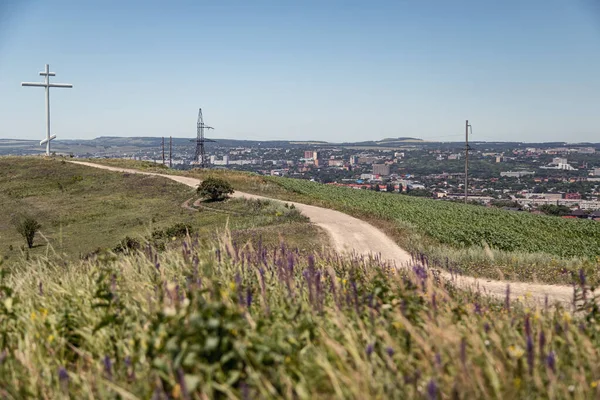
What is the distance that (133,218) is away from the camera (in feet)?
107

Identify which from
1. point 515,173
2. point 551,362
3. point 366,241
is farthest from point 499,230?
point 515,173

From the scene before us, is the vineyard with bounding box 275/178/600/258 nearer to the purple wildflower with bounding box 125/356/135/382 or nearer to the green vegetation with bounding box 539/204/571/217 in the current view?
the green vegetation with bounding box 539/204/571/217

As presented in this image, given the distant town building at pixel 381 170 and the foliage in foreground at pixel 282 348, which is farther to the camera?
the distant town building at pixel 381 170

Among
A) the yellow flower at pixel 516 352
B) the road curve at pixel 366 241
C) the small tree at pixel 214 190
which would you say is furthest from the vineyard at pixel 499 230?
the yellow flower at pixel 516 352

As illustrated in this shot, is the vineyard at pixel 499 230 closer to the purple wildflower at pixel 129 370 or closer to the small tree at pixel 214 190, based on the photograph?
the small tree at pixel 214 190

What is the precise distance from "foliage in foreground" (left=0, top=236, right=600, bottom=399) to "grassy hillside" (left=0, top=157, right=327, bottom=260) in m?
10.1

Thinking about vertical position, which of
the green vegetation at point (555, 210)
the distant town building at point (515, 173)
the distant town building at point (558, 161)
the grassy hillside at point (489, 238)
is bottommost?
the green vegetation at point (555, 210)

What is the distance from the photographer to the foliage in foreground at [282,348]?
315 centimetres

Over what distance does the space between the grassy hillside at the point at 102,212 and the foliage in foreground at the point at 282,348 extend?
10.1 m

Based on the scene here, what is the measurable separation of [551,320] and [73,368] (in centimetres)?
363

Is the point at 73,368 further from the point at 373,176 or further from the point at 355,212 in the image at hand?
the point at 373,176

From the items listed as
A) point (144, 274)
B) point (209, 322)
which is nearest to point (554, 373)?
point (209, 322)

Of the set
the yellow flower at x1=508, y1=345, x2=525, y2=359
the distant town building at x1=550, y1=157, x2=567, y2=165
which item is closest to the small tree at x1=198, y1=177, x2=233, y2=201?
the yellow flower at x1=508, y1=345, x2=525, y2=359

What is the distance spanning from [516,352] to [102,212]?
35.3 metres
